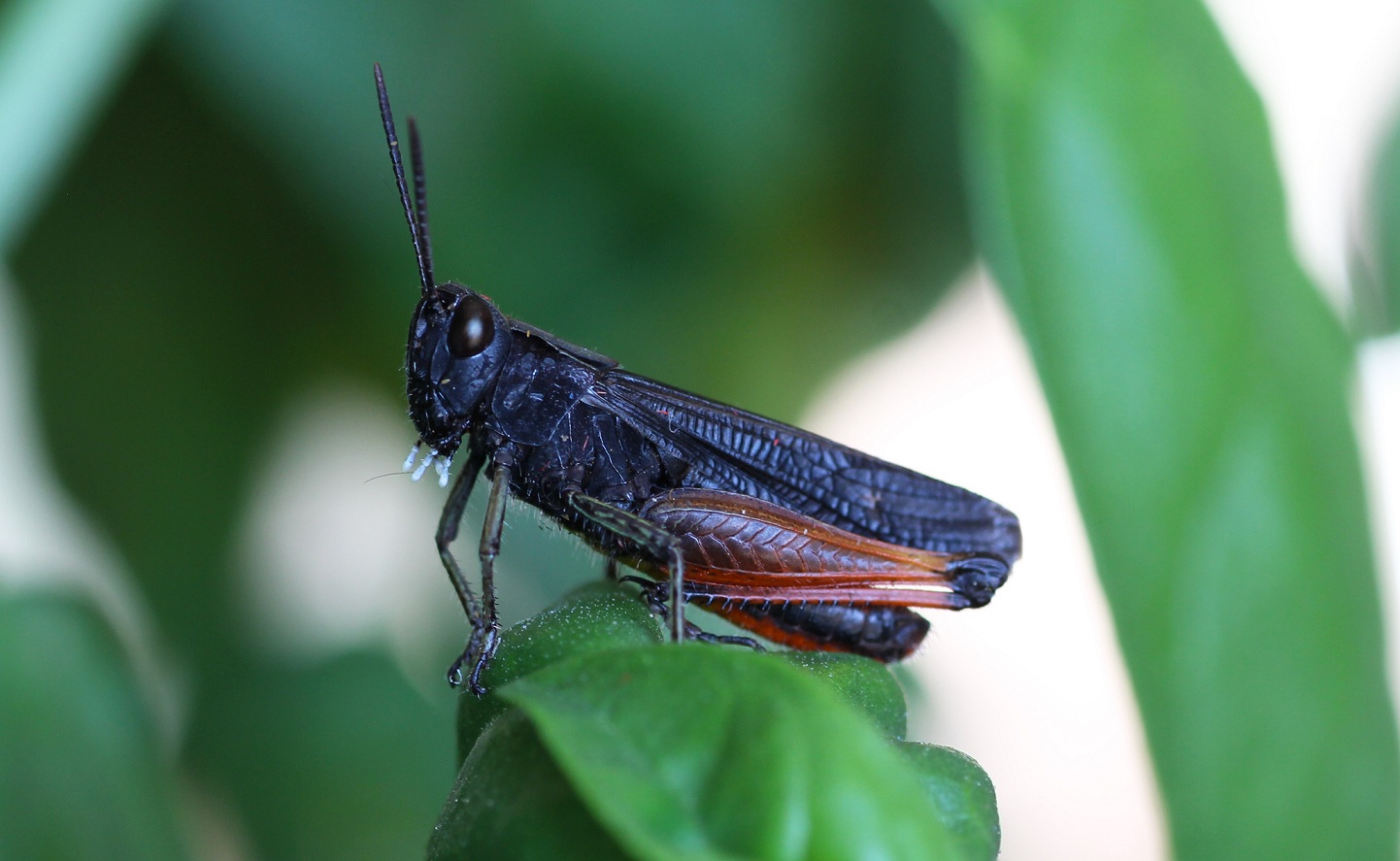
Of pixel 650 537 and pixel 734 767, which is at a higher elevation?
pixel 650 537

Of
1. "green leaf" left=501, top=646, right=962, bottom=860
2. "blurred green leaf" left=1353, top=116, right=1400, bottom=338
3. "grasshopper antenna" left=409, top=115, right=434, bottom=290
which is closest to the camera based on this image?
"green leaf" left=501, top=646, right=962, bottom=860

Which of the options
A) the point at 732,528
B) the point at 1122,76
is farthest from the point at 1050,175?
the point at 732,528

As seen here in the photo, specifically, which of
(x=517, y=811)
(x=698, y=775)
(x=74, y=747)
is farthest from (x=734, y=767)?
(x=74, y=747)

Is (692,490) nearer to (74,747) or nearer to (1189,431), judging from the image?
(1189,431)

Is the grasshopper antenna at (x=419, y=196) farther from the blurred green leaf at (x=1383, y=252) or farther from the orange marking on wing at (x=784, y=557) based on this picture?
the blurred green leaf at (x=1383, y=252)

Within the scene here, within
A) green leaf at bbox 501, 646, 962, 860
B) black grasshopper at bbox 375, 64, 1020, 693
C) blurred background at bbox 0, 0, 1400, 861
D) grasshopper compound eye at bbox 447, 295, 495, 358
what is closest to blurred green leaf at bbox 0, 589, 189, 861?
blurred background at bbox 0, 0, 1400, 861

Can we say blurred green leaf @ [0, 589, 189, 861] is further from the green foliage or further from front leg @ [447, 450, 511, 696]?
the green foliage
